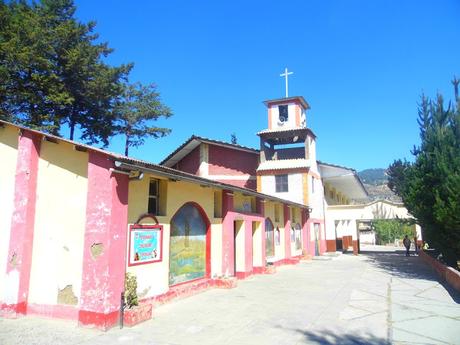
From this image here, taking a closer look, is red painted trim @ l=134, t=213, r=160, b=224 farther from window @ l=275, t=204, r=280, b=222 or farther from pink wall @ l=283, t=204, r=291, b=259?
pink wall @ l=283, t=204, r=291, b=259

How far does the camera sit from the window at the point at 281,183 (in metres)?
25.8

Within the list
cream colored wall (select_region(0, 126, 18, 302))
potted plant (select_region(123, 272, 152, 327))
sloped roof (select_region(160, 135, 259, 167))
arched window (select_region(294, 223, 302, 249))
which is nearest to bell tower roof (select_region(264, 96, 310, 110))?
sloped roof (select_region(160, 135, 259, 167))

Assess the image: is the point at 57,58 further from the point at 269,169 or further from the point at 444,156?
the point at 444,156

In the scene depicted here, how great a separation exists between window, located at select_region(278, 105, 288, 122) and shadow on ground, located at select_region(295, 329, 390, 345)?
21.7 m

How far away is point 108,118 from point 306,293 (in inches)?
764

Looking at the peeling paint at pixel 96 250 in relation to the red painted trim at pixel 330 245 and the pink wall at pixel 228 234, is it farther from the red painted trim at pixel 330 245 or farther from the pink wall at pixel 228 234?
the red painted trim at pixel 330 245

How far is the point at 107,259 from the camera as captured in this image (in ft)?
23.4

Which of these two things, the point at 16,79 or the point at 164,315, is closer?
the point at 164,315

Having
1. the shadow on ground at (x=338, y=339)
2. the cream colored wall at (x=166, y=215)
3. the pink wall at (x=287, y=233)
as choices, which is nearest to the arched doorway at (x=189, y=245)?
the cream colored wall at (x=166, y=215)

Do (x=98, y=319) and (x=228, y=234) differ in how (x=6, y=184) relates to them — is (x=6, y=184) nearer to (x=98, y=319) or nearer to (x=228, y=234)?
(x=98, y=319)

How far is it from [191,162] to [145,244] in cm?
1965

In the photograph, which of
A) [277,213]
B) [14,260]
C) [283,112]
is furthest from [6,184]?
[283,112]

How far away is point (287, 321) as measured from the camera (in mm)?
7801

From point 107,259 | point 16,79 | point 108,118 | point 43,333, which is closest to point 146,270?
point 107,259
